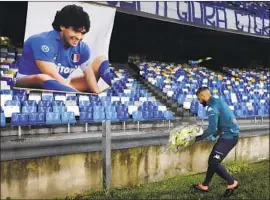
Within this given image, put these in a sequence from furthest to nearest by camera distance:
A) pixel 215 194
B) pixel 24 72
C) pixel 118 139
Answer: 1. pixel 24 72
2. pixel 118 139
3. pixel 215 194

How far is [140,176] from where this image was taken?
7520 millimetres

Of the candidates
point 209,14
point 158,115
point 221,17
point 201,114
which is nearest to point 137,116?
point 158,115

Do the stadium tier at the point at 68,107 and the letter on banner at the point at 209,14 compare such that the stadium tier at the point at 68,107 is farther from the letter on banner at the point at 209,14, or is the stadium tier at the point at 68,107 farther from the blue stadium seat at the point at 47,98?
the letter on banner at the point at 209,14

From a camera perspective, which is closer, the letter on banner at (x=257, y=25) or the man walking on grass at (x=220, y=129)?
the man walking on grass at (x=220, y=129)

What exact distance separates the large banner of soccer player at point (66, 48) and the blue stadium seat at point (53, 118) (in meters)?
2.21

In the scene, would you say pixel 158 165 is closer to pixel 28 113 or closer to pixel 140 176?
pixel 140 176

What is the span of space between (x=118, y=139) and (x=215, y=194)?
2.21 m

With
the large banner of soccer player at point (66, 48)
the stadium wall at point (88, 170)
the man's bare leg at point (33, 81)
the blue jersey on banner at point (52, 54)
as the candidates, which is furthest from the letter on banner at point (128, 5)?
the stadium wall at point (88, 170)

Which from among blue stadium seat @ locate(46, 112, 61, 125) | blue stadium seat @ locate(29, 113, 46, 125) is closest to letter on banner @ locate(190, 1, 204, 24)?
blue stadium seat @ locate(46, 112, 61, 125)

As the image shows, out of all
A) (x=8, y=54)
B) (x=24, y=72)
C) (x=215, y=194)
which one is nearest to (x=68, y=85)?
(x=24, y=72)

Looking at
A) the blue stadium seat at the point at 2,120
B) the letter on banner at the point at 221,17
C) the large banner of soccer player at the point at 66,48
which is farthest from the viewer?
the letter on banner at the point at 221,17

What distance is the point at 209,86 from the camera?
17125 mm

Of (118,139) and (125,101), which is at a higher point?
(125,101)

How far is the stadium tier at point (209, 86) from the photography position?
44.8 ft
